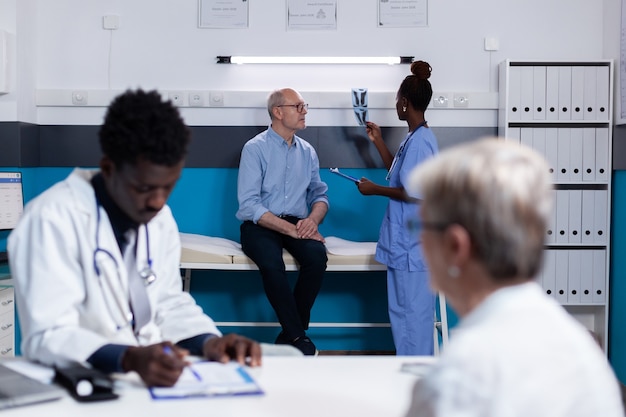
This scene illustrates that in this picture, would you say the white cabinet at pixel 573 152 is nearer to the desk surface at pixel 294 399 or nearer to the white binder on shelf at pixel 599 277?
the white binder on shelf at pixel 599 277

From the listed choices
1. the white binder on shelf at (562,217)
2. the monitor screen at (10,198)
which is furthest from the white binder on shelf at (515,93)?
the monitor screen at (10,198)

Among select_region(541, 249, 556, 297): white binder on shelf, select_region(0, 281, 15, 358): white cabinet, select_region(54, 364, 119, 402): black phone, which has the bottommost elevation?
select_region(0, 281, 15, 358): white cabinet

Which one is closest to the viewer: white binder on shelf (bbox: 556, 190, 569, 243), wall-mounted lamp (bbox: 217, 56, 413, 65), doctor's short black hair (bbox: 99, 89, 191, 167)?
doctor's short black hair (bbox: 99, 89, 191, 167)

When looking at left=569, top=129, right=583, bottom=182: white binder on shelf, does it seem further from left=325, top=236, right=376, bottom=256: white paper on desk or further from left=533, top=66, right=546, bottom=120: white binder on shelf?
left=325, top=236, right=376, bottom=256: white paper on desk

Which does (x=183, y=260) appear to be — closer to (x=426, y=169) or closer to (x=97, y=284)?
(x=97, y=284)

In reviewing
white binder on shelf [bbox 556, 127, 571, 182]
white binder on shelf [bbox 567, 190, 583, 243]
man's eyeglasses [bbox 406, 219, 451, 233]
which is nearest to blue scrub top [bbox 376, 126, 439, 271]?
white binder on shelf [bbox 556, 127, 571, 182]

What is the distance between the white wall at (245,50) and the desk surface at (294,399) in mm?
2962

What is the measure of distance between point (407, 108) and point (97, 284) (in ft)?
8.37

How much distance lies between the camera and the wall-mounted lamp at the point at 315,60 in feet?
13.9

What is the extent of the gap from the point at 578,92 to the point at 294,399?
Result: 3.25 meters

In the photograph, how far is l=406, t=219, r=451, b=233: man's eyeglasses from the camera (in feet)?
3.02

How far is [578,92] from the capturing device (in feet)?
13.3

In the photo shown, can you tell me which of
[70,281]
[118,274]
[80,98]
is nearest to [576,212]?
[80,98]

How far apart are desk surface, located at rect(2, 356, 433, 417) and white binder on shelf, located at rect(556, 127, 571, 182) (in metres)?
2.86
